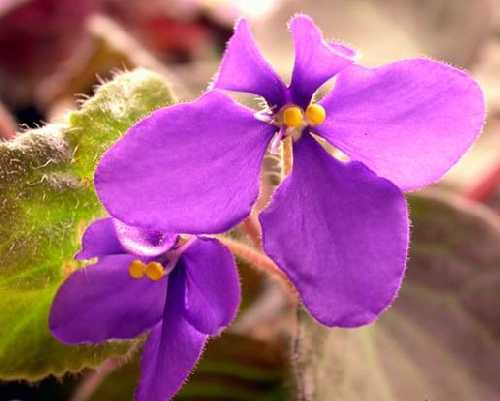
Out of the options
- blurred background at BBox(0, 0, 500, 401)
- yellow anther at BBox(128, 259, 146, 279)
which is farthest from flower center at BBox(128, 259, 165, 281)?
blurred background at BBox(0, 0, 500, 401)

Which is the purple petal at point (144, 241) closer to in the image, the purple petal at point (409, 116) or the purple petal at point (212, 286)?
the purple petal at point (212, 286)

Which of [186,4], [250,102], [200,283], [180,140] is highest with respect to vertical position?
[180,140]

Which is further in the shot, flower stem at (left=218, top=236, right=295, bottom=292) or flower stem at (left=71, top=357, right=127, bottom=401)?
flower stem at (left=71, top=357, right=127, bottom=401)

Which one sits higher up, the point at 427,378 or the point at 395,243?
the point at 395,243

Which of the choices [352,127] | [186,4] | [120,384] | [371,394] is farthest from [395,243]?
[186,4]

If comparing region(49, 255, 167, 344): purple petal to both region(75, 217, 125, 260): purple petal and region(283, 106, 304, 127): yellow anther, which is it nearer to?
region(75, 217, 125, 260): purple petal

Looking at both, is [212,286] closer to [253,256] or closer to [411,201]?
[253,256]

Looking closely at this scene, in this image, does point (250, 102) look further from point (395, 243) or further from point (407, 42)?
point (395, 243)
